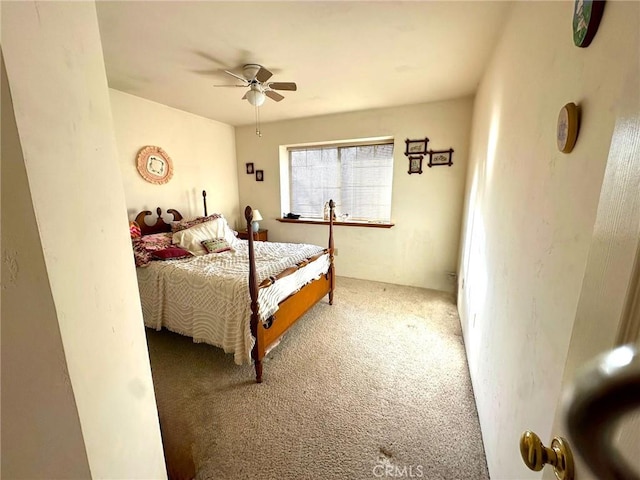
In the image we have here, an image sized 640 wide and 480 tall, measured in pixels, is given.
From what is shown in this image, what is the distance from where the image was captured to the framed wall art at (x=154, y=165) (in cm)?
310

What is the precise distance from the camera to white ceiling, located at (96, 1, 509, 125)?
5.12 ft

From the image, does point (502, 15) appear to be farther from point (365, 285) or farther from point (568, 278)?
point (365, 285)

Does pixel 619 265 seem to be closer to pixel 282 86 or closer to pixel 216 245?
pixel 282 86

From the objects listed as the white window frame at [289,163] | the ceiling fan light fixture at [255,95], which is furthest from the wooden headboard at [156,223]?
the ceiling fan light fixture at [255,95]

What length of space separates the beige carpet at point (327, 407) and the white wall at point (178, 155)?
170cm

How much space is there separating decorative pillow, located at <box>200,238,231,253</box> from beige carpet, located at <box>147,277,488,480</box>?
36.1 inches

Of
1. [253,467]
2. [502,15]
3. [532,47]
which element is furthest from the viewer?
[502,15]

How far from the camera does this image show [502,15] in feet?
5.25

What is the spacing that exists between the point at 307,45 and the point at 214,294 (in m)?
1.95

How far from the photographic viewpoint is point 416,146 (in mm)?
3350

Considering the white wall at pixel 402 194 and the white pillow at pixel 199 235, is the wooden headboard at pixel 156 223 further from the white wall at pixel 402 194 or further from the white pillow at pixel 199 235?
the white wall at pixel 402 194

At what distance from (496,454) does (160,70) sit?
137 inches

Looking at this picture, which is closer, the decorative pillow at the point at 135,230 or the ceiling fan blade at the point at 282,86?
the ceiling fan blade at the point at 282,86

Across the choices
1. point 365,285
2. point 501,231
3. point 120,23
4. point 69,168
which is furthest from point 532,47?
point 365,285
